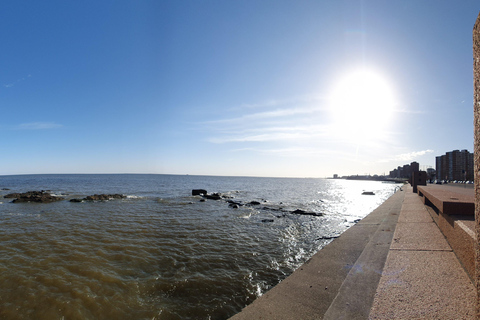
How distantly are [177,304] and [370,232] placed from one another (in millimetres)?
7701

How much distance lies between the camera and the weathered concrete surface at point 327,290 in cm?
325

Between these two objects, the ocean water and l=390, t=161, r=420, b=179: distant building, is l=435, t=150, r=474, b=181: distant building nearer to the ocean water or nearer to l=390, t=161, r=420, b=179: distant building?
l=390, t=161, r=420, b=179: distant building

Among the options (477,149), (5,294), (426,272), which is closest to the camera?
(477,149)

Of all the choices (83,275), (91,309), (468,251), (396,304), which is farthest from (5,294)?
(468,251)

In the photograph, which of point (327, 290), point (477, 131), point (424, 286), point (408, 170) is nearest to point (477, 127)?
point (477, 131)

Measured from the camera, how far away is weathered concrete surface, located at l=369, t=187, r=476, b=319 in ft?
7.93

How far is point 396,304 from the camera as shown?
8.61 feet

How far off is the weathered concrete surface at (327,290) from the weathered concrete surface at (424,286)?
42 centimetres

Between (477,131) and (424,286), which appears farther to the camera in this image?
(424,286)

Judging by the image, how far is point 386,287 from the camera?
3.00m

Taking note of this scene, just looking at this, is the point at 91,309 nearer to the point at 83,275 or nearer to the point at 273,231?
the point at 83,275

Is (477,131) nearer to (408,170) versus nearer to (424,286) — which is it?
(424,286)

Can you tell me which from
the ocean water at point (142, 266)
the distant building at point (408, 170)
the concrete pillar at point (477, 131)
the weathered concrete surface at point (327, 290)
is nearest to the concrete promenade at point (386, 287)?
the weathered concrete surface at point (327, 290)

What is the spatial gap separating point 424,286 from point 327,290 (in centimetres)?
189
